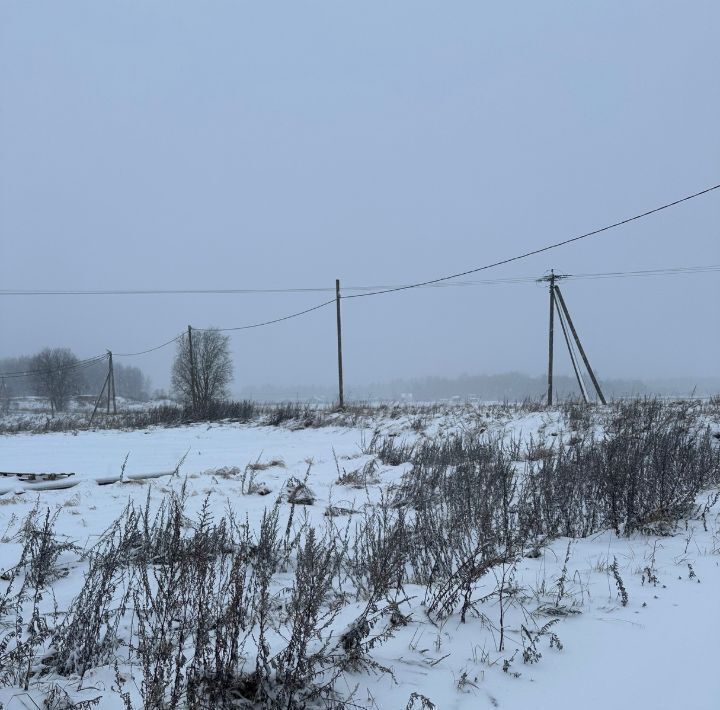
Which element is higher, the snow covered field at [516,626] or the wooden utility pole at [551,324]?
the wooden utility pole at [551,324]

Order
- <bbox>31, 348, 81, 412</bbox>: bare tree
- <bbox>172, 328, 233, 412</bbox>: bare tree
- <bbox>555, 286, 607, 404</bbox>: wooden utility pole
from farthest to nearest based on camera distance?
1. <bbox>31, 348, 81, 412</bbox>: bare tree
2. <bbox>172, 328, 233, 412</bbox>: bare tree
3. <bbox>555, 286, 607, 404</bbox>: wooden utility pole

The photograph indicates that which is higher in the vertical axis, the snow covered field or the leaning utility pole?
the leaning utility pole

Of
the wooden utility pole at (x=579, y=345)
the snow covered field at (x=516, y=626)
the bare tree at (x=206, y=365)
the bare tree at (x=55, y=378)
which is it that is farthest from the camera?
the bare tree at (x=55, y=378)

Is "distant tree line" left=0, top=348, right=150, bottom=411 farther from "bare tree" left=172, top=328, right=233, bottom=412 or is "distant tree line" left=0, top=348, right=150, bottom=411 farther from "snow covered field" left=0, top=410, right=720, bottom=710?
"snow covered field" left=0, top=410, right=720, bottom=710

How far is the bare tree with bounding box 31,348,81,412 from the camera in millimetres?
58406

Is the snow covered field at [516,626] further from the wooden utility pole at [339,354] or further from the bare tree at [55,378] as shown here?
the bare tree at [55,378]

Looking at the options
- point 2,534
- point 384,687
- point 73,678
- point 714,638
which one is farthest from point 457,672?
point 2,534

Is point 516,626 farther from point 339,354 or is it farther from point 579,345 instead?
point 339,354

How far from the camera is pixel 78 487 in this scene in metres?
6.27

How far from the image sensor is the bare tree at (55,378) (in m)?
58.4

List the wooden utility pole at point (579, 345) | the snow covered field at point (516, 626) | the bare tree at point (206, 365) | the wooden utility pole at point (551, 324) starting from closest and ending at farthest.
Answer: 1. the snow covered field at point (516, 626)
2. the wooden utility pole at point (579, 345)
3. the wooden utility pole at point (551, 324)
4. the bare tree at point (206, 365)

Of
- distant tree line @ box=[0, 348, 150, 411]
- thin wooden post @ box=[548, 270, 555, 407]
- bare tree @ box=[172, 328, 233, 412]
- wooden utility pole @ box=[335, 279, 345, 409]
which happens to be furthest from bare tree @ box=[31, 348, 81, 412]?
thin wooden post @ box=[548, 270, 555, 407]

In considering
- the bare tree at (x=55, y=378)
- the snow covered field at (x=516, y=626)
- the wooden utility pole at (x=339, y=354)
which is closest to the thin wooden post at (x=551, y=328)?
the wooden utility pole at (x=339, y=354)

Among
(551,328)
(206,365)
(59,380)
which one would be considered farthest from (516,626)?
(59,380)
